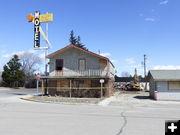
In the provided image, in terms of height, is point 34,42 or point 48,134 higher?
point 34,42

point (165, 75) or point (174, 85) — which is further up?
point (165, 75)

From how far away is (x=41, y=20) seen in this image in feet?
Answer: 103

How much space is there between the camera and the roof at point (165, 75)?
2300 cm

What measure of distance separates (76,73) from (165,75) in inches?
470

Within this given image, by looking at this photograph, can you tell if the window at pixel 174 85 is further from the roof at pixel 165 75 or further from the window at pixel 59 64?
the window at pixel 59 64

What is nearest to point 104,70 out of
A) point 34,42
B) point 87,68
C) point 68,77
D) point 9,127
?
point 87,68

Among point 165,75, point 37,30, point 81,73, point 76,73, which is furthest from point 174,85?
point 37,30

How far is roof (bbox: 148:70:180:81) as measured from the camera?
23.0 metres

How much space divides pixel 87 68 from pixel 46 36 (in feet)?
31.2

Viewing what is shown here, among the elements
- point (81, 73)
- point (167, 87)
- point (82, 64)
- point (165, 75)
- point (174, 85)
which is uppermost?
point (82, 64)

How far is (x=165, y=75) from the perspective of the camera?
2403cm

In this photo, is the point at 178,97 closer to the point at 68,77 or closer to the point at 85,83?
the point at 85,83

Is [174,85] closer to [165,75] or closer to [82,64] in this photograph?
[165,75]

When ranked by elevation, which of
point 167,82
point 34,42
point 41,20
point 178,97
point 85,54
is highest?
point 41,20
